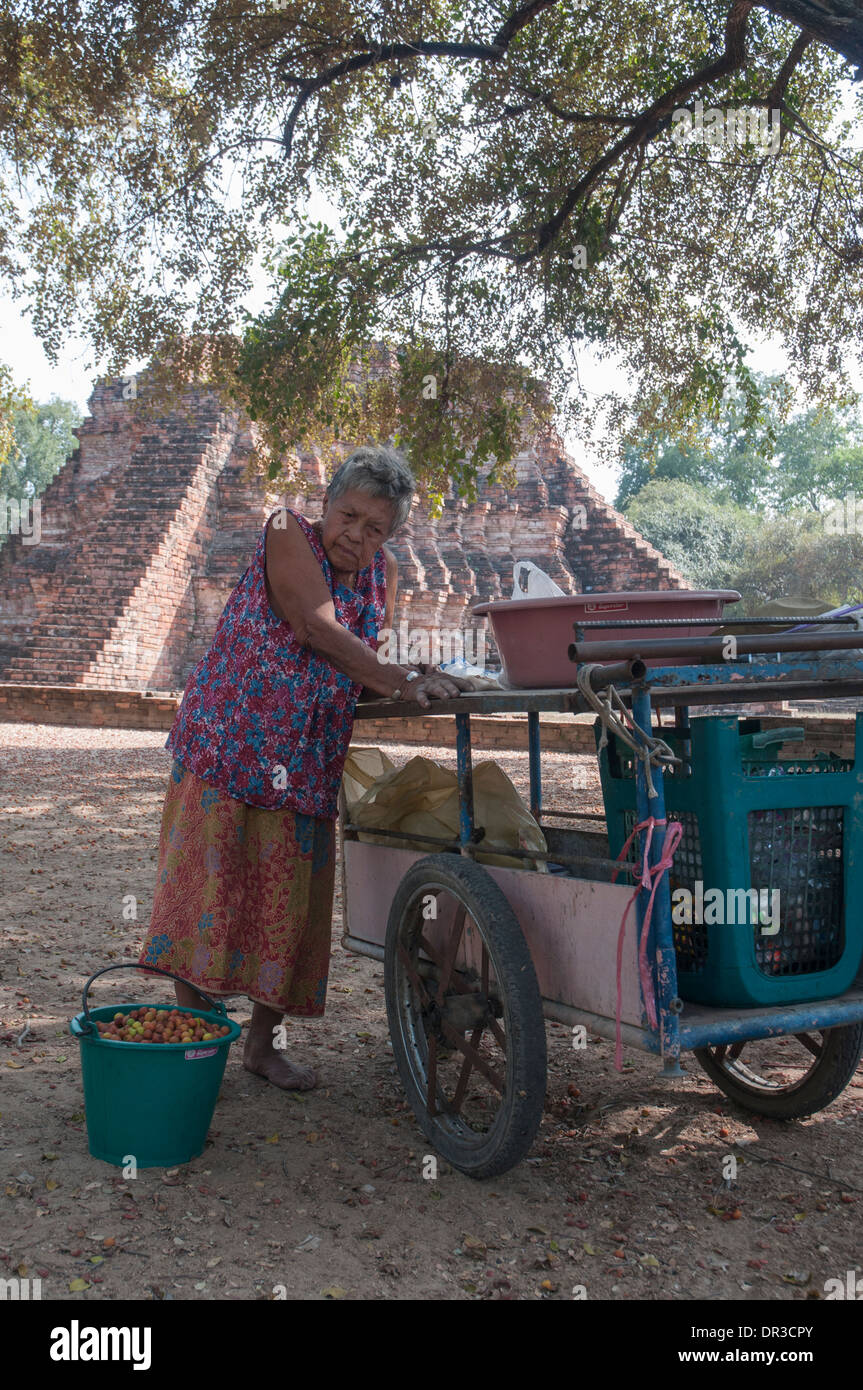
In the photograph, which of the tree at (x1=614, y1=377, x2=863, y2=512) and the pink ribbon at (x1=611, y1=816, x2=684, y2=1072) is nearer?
the pink ribbon at (x1=611, y1=816, x2=684, y2=1072)

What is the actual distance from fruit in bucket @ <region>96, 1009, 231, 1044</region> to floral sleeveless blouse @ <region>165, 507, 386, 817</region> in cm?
58

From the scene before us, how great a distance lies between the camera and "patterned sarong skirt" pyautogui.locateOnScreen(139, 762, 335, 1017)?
2857 mm

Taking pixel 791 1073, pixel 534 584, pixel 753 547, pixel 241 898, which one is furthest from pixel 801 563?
pixel 241 898

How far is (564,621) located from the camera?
8.24 feet

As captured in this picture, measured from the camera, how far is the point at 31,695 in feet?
49.5

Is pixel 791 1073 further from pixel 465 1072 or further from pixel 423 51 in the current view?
pixel 423 51

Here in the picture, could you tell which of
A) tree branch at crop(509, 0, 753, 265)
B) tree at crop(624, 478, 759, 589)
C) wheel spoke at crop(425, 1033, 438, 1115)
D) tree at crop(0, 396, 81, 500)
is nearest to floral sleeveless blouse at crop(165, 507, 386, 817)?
Answer: wheel spoke at crop(425, 1033, 438, 1115)

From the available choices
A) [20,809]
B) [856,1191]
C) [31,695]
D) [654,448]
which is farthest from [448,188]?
[31,695]

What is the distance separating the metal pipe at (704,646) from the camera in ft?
6.64

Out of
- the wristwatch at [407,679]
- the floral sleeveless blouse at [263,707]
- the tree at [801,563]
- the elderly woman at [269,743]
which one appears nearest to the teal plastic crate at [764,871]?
the wristwatch at [407,679]

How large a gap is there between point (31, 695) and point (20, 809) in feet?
24.0

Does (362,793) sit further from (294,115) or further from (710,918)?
(294,115)

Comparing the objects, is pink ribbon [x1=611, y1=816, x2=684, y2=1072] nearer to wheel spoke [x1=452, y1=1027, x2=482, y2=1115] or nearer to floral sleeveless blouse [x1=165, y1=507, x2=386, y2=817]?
wheel spoke [x1=452, y1=1027, x2=482, y2=1115]

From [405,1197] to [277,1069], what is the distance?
81 cm
